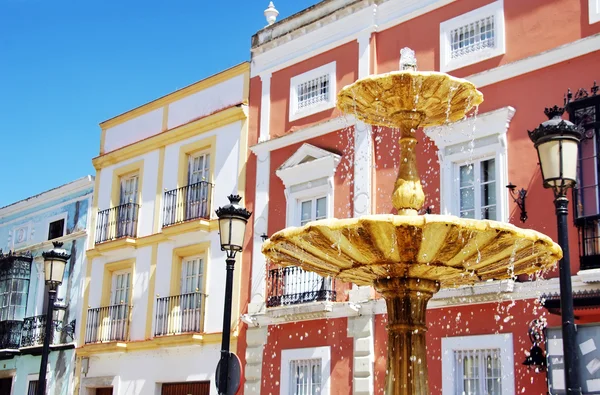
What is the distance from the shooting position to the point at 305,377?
15711 millimetres

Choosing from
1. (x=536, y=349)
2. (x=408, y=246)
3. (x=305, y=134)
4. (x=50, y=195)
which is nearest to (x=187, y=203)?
(x=305, y=134)

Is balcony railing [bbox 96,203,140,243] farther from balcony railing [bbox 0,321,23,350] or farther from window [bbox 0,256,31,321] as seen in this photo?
balcony railing [bbox 0,321,23,350]

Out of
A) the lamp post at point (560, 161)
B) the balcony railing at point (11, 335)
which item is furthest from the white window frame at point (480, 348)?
the balcony railing at point (11, 335)

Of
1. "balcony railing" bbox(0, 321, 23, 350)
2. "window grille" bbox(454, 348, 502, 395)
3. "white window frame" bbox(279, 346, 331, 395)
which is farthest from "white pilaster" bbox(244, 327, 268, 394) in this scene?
"balcony railing" bbox(0, 321, 23, 350)

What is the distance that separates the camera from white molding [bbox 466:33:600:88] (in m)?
12.9

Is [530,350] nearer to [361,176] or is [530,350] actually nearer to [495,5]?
[361,176]

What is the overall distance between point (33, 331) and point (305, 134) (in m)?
9.64

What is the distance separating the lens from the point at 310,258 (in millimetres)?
8477

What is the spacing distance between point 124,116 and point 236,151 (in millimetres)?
4649

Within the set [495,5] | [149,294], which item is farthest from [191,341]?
[495,5]

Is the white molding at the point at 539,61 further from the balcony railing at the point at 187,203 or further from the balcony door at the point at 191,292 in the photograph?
the balcony door at the point at 191,292

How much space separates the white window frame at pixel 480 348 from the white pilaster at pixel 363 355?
1479 millimetres

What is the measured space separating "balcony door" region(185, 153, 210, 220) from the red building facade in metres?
1.22

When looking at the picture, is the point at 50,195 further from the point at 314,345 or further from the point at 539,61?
the point at 539,61
